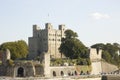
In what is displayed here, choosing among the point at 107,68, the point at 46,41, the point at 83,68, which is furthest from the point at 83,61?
the point at 46,41

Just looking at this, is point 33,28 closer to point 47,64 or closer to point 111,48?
point 111,48

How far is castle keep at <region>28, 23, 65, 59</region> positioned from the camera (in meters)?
92.5

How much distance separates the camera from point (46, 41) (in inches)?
3649

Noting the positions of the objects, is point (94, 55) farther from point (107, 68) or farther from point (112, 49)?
point (112, 49)

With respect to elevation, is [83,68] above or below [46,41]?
below

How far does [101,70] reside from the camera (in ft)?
A: 258

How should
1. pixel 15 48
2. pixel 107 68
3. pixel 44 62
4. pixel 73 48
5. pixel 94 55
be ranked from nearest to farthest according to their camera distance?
1. pixel 44 62
2. pixel 73 48
3. pixel 15 48
4. pixel 94 55
5. pixel 107 68

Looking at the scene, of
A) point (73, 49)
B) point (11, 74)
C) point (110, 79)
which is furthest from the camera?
point (73, 49)

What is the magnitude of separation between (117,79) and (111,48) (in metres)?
32.5

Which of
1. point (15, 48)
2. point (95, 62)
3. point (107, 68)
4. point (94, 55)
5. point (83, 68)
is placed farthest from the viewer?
point (107, 68)

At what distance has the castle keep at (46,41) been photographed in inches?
3642

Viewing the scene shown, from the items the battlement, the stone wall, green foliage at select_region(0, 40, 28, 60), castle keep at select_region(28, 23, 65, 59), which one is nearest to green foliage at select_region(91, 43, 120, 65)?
castle keep at select_region(28, 23, 65, 59)

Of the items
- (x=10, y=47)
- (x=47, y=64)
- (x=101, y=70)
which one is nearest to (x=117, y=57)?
(x=101, y=70)

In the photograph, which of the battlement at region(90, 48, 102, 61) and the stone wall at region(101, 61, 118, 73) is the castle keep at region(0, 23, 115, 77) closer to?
the battlement at region(90, 48, 102, 61)
